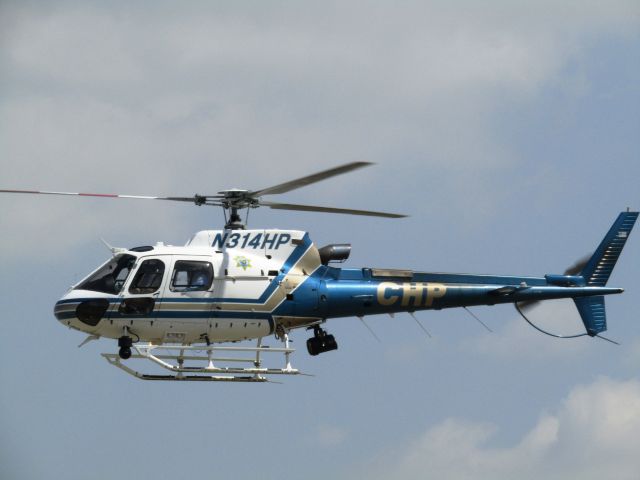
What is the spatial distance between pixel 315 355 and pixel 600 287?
6.63 m

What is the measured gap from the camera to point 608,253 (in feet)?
94.2

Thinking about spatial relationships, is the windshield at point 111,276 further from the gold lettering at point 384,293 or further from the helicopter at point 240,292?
the gold lettering at point 384,293

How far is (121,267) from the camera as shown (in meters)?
25.8

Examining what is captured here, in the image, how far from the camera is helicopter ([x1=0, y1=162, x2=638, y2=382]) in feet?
83.6

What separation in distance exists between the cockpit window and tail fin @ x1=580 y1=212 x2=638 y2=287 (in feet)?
30.9

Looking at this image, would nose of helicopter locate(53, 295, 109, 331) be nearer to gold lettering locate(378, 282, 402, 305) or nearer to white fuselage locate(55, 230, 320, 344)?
white fuselage locate(55, 230, 320, 344)

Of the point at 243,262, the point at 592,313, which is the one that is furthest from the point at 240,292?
the point at 592,313

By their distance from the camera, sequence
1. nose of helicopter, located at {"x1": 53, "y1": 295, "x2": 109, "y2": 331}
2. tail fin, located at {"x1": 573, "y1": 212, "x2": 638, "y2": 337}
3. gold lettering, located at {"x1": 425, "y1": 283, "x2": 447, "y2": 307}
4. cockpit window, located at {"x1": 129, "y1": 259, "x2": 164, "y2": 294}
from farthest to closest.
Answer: tail fin, located at {"x1": 573, "y1": 212, "x2": 638, "y2": 337} < gold lettering, located at {"x1": 425, "y1": 283, "x2": 447, "y2": 307} < cockpit window, located at {"x1": 129, "y1": 259, "x2": 164, "y2": 294} < nose of helicopter, located at {"x1": 53, "y1": 295, "x2": 109, "y2": 331}

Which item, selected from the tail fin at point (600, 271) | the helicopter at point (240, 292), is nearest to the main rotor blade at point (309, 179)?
the helicopter at point (240, 292)

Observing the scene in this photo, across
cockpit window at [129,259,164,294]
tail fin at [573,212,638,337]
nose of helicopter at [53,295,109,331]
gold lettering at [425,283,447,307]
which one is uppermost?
tail fin at [573,212,638,337]

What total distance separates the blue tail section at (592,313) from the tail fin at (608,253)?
36 cm

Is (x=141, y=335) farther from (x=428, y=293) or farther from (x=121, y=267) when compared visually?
(x=428, y=293)

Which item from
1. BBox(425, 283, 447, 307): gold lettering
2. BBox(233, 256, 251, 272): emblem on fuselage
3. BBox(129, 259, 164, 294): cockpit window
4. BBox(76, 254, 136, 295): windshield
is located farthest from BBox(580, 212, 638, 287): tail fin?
BBox(76, 254, 136, 295): windshield

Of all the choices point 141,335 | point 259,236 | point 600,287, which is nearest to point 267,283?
point 259,236
